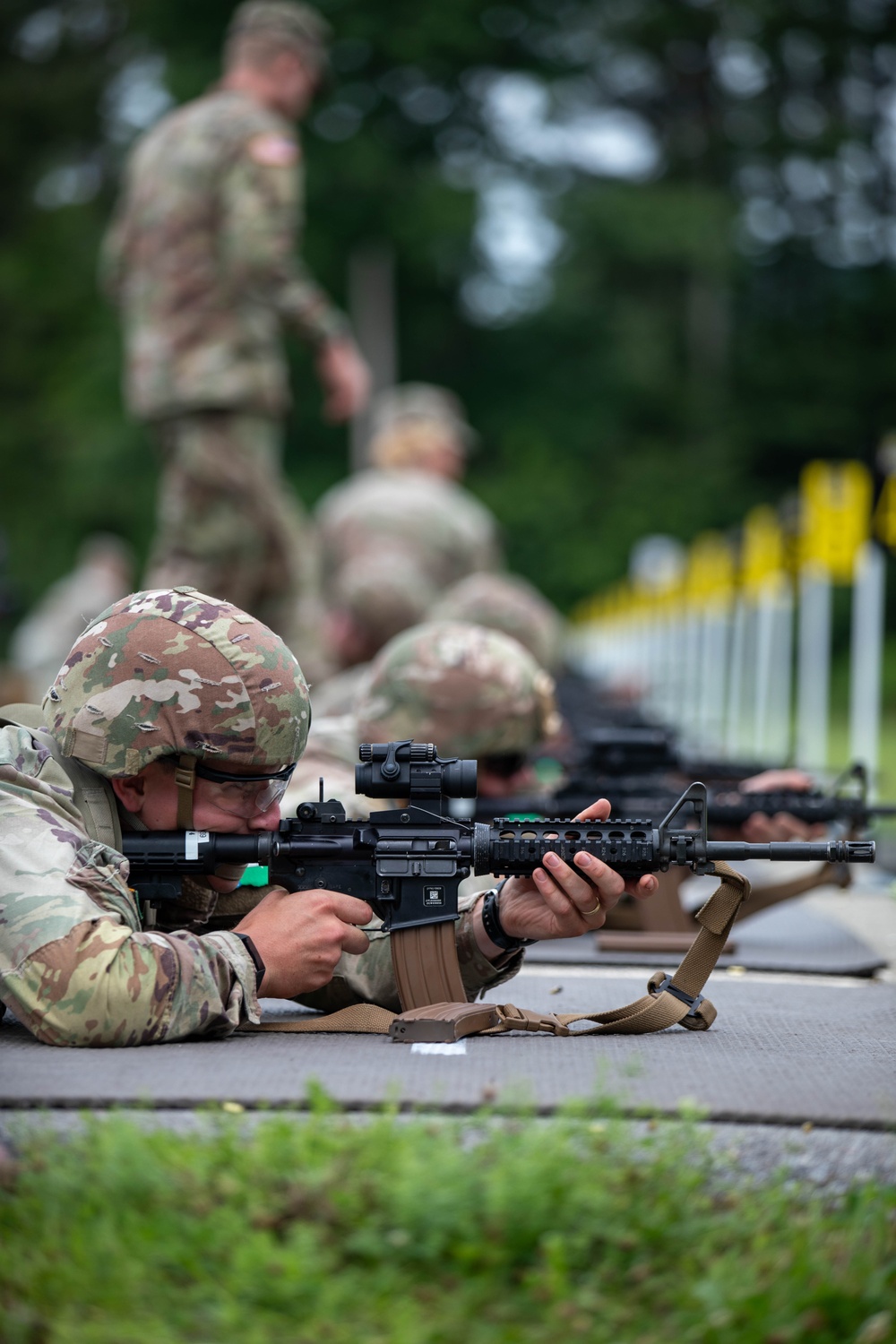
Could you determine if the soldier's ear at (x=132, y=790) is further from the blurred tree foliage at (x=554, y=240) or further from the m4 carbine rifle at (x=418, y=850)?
the blurred tree foliage at (x=554, y=240)

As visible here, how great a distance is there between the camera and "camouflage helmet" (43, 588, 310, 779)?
3654 mm

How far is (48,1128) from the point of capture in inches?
115

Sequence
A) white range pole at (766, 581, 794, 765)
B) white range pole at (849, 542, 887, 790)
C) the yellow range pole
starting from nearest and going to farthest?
white range pole at (849, 542, 887, 790)
the yellow range pole
white range pole at (766, 581, 794, 765)

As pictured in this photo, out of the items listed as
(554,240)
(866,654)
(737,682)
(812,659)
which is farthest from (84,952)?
(554,240)

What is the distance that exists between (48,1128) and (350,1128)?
490 mm

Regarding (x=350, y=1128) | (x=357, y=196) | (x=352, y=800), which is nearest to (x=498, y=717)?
(x=352, y=800)

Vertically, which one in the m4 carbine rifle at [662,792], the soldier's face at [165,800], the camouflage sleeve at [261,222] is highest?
the camouflage sleeve at [261,222]

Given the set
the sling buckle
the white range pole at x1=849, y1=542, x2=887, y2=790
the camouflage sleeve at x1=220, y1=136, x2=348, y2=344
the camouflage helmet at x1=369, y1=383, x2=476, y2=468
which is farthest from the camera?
the camouflage helmet at x1=369, y1=383, x2=476, y2=468

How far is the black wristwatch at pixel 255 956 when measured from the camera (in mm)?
3662

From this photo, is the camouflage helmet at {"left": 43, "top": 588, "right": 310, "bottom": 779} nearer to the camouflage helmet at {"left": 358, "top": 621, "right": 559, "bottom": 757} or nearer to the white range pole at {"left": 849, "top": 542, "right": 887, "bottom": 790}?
the camouflage helmet at {"left": 358, "top": 621, "right": 559, "bottom": 757}

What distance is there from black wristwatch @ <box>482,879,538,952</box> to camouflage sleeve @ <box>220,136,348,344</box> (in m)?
6.26

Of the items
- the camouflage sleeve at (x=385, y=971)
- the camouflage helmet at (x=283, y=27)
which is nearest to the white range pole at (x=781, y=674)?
the camouflage helmet at (x=283, y=27)

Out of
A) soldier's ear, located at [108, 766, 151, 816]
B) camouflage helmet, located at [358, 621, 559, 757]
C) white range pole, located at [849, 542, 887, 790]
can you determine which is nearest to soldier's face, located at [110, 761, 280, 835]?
soldier's ear, located at [108, 766, 151, 816]

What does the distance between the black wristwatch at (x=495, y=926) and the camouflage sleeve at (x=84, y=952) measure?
1.85ft
